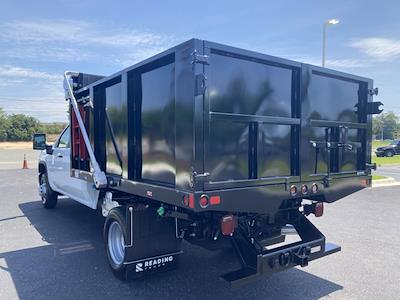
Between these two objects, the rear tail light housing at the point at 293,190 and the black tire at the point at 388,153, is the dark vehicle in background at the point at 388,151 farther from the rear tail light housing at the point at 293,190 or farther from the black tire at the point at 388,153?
the rear tail light housing at the point at 293,190

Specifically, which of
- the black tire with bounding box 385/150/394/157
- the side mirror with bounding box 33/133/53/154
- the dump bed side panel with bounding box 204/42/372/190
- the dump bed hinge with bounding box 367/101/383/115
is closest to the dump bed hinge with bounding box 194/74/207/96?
the dump bed side panel with bounding box 204/42/372/190

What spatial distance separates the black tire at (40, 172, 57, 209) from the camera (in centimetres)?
834

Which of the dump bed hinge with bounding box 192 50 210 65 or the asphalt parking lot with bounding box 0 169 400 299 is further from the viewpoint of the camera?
the asphalt parking lot with bounding box 0 169 400 299

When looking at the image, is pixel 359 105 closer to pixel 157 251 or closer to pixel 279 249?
pixel 279 249

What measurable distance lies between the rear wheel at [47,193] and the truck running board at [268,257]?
6031 mm

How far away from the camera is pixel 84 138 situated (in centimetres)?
493

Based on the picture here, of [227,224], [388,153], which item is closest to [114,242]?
[227,224]

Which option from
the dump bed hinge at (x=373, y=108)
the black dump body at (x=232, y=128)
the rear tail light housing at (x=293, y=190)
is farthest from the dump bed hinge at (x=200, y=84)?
the dump bed hinge at (x=373, y=108)

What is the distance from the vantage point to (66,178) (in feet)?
22.8

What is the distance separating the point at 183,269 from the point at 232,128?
227 cm

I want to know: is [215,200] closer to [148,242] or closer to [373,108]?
[148,242]

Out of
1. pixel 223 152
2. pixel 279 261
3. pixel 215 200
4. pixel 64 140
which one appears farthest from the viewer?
pixel 64 140

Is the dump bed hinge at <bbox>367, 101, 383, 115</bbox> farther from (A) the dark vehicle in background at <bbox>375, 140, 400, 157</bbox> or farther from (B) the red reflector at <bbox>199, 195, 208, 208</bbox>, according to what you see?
(A) the dark vehicle in background at <bbox>375, 140, 400, 157</bbox>

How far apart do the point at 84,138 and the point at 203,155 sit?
248 centimetres
